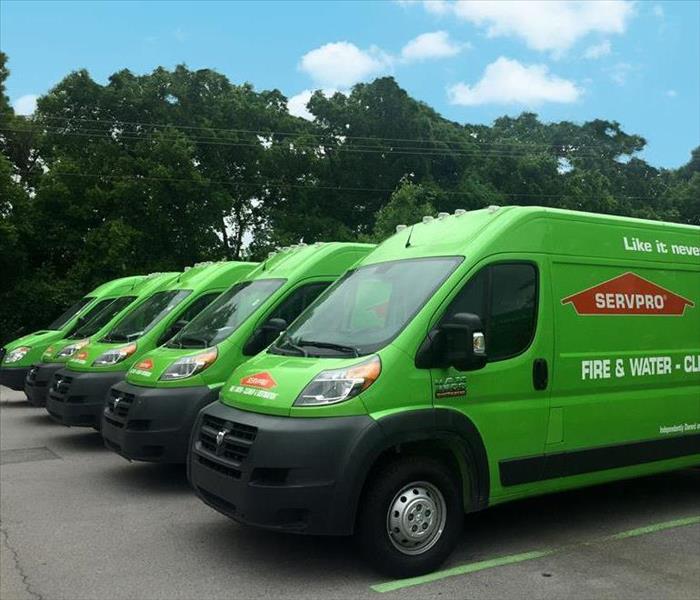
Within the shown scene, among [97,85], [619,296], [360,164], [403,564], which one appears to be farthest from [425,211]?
[403,564]

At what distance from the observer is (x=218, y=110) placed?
109 feet

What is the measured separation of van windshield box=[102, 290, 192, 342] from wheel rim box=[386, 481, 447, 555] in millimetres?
5388

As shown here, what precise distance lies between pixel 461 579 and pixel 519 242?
236 cm

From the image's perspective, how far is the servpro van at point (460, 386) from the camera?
4.44 meters

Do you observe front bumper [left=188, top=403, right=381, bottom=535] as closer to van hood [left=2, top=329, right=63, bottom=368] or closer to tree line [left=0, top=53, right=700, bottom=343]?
van hood [left=2, top=329, right=63, bottom=368]

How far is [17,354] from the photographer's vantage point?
12602mm

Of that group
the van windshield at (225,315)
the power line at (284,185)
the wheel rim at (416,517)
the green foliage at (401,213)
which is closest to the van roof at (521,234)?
the wheel rim at (416,517)

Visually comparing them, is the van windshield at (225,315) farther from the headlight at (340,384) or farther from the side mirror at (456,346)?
the side mirror at (456,346)

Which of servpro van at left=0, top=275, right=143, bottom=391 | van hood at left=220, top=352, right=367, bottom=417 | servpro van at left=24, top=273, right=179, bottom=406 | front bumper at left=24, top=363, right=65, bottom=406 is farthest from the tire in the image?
servpro van at left=0, top=275, right=143, bottom=391

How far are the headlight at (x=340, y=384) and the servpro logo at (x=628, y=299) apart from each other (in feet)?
5.65

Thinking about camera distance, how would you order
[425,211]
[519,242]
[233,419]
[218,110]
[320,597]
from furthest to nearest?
[218,110] → [425,211] → [519,242] → [233,419] → [320,597]

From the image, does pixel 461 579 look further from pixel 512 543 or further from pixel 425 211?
pixel 425 211

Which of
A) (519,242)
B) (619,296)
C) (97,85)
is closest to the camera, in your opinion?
(519,242)

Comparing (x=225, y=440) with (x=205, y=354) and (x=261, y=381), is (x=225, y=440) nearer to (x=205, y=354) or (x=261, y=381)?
(x=261, y=381)
